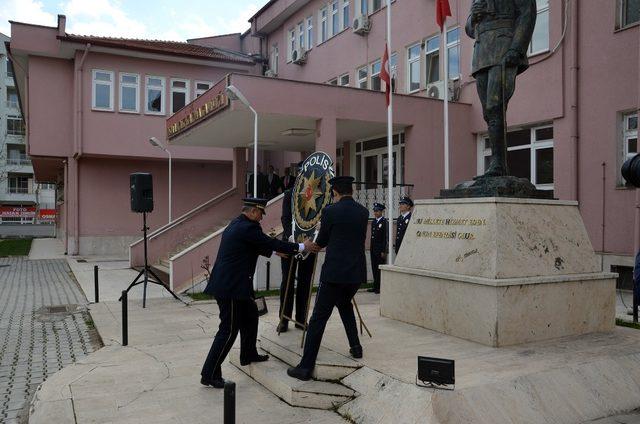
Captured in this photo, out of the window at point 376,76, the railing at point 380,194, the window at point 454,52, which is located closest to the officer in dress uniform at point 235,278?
the railing at point 380,194

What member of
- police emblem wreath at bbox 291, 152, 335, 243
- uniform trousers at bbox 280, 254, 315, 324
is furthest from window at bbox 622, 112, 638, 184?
uniform trousers at bbox 280, 254, 315, 324

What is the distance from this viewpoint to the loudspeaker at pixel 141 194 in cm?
1098

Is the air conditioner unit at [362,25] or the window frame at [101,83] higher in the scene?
the air conditioner unit at [362,25]

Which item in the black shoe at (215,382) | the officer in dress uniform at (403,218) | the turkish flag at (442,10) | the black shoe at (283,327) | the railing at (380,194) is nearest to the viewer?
the black shoe at (215,382)

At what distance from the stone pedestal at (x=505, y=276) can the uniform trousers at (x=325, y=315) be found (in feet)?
4.76

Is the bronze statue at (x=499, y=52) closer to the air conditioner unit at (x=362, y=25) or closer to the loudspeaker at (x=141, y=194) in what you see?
the loudspeaker at (x=141, y=194)

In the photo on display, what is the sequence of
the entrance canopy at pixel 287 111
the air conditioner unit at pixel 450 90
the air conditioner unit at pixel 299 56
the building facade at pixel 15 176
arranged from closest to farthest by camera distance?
1. the entrance canopy at pixel 287 111
2. the air conditioner unit at pixel 450 90
3. the air conditioner unit at pixel 299 56
4. the building facade at pixel 15 176

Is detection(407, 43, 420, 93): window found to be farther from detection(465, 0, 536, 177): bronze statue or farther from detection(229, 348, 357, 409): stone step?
detection(229, 348, 357, 409): stone step

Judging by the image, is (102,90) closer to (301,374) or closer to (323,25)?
(323,25)

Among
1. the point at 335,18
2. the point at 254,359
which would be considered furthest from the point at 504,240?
the point at 335,18

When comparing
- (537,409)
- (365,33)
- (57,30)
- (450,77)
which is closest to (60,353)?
(537,409)

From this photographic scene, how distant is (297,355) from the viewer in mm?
5535

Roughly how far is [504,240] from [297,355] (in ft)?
8.33

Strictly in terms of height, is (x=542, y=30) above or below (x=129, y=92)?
below
